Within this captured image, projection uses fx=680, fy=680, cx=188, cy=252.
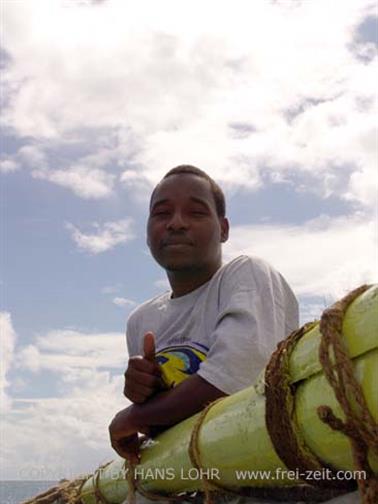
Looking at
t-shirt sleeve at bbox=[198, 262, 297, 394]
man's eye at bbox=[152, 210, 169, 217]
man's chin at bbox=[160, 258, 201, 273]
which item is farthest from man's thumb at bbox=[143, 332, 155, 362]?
man's eye at bbox=[152, 210, 169, 217]

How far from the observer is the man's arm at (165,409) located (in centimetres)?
262

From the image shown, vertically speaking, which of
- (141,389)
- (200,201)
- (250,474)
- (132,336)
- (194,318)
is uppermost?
(200,201)

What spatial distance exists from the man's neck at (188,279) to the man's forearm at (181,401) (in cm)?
76

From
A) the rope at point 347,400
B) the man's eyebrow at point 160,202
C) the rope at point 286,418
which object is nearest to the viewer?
the rope at point 347,400

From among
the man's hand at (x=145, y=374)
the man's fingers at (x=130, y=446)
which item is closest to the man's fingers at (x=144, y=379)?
the man's hand at (x=145, y=374)

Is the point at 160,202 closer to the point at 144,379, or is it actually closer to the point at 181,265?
the point at 181,265

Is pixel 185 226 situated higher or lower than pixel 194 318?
higher

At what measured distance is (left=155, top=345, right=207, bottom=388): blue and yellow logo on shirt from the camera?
9.43 feet

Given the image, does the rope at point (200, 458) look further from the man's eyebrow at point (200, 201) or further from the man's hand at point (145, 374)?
the man's eyebrow at point (200, 201)

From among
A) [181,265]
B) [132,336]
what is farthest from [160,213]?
[132,336]

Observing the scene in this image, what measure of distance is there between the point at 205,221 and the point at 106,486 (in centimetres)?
165

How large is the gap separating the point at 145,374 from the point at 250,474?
0.76 metres

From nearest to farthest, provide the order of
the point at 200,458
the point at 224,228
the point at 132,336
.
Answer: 1. the point at 200,458
2. the point at 224,228
3. the point at 132,336

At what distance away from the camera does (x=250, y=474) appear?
2150 mm
